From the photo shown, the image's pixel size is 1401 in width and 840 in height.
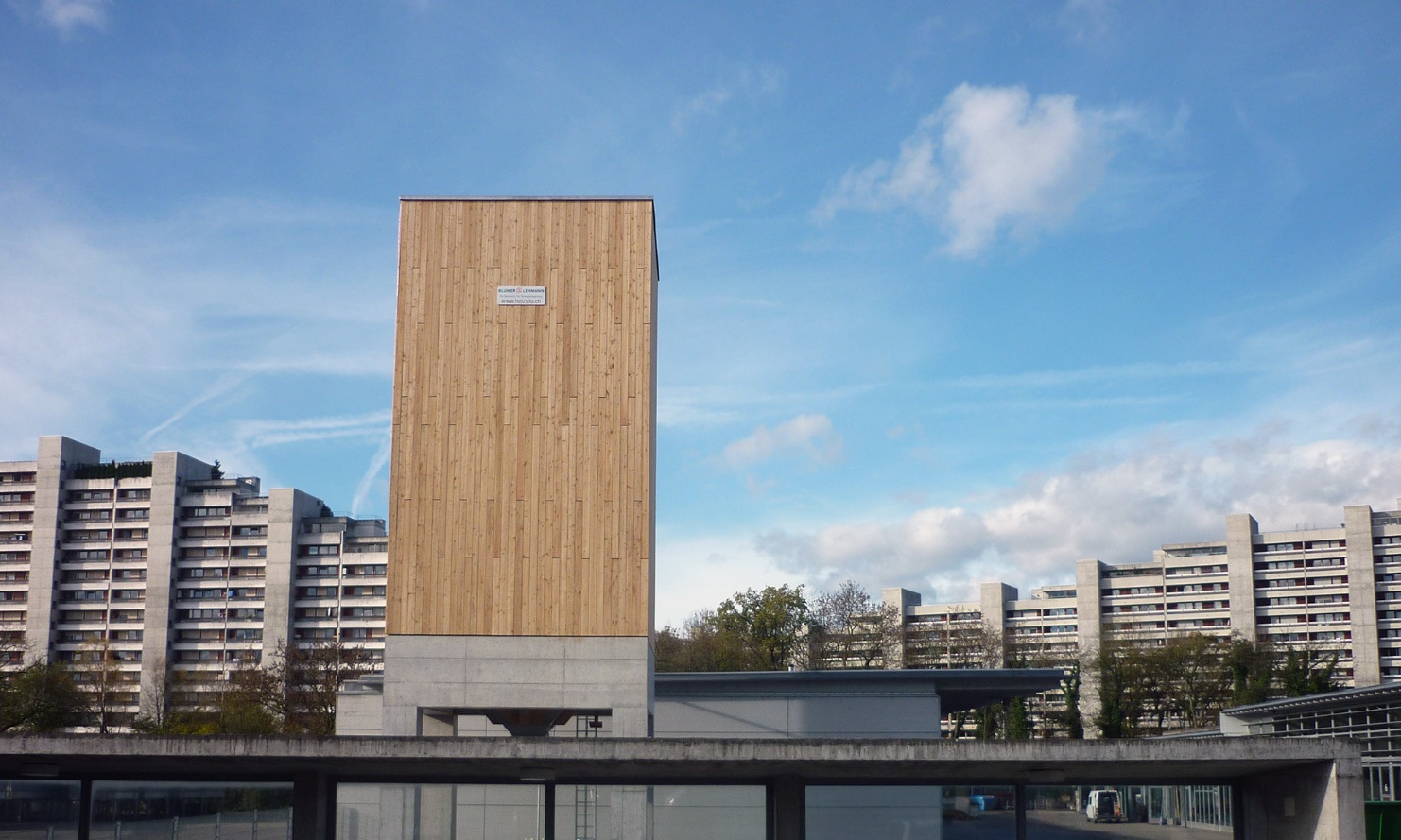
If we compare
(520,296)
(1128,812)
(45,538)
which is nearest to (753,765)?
(1128,812)

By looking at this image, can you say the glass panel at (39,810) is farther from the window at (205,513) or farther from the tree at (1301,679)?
the window at (205,513)

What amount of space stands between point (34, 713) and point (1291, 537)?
424 feet

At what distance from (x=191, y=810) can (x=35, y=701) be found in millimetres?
61421

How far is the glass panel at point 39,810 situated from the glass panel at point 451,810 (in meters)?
4.37

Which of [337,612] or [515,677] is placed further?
[337,612]

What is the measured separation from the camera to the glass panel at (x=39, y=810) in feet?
70.2

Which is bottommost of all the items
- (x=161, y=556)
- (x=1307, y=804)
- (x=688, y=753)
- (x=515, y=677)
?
(x=1307, y=804)

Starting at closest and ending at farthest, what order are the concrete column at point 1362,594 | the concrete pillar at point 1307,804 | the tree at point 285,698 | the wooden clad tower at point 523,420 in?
the concrete pillar at point 1307,804 → the wooden clad tower at point 523,420 → the tree at point 285,698 → the concrete column at point 1362,594

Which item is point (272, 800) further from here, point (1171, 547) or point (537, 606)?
point (1171, 547)

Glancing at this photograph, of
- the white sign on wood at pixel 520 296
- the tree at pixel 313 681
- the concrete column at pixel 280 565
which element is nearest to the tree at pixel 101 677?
the concrete column at pixel 280 565

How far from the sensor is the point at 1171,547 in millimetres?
157750

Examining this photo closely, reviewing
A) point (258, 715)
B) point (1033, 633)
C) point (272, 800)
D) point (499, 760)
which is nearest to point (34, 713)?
point (258, 715)

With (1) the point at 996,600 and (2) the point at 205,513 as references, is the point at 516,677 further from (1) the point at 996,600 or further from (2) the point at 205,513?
(1) the point at 996,600

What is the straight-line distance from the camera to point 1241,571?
484 ft
